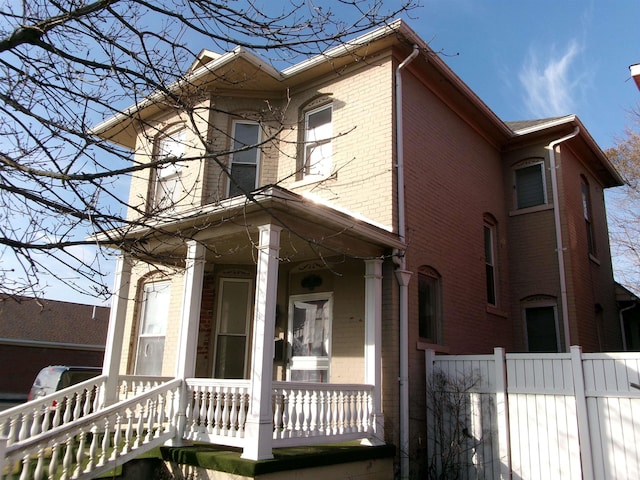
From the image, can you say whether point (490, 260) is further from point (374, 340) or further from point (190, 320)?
point (190, 320)

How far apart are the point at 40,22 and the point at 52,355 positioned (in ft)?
116

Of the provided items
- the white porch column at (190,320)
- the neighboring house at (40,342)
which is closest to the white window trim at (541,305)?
the white porch column at (190,320)

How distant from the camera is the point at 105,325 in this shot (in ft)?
129

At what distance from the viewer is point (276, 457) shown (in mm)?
6273

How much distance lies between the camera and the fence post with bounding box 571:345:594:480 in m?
6.62

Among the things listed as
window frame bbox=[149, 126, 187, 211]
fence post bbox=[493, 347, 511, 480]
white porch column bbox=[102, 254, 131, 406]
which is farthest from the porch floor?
window frame bbox=[149, 126, 187, 211]

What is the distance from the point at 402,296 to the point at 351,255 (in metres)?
2.55

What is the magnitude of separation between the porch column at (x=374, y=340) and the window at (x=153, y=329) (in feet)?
15.0

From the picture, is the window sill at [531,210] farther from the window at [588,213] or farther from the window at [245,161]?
the window at [245,161]

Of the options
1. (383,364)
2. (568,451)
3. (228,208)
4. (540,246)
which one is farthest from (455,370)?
(540,246)

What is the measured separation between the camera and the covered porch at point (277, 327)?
6617 millimetres

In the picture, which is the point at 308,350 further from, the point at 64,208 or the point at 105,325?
the point at 105,325

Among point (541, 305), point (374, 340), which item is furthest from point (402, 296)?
point (541, 305)

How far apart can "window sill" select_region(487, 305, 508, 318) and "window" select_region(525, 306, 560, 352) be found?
713 mm
